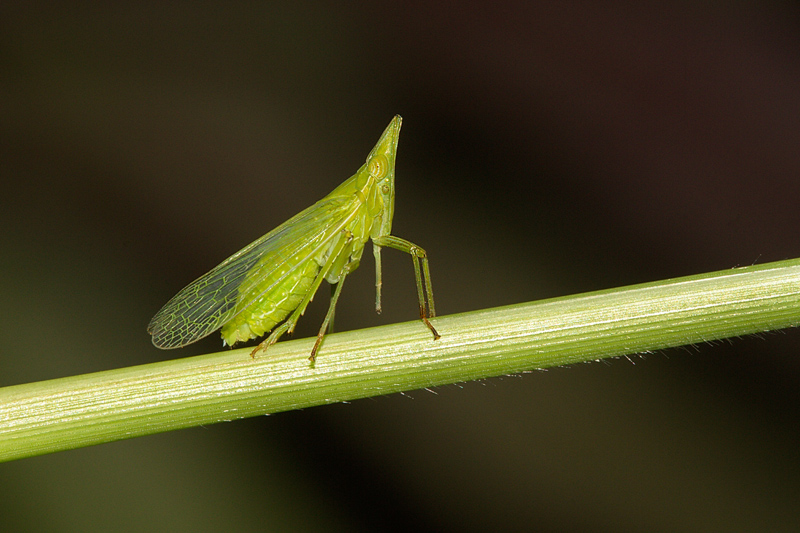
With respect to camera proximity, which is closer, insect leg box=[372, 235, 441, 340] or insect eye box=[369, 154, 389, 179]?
insect leg box=[372, 235, 441, 340]

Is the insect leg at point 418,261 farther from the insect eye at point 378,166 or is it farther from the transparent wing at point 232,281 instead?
the insect eye at point 378,166

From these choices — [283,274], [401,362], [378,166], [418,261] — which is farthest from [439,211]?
[401,362]

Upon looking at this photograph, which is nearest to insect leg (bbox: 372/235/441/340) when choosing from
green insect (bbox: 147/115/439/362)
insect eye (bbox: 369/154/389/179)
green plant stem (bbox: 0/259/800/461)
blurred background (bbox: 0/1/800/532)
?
green insect (bbox: 147/115/439/362)

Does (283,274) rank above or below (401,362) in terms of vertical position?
above

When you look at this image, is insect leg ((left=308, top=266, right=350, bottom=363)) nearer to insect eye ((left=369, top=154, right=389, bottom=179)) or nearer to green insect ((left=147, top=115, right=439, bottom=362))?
green insect ((left=147, top=115, right=439, bottom=362))

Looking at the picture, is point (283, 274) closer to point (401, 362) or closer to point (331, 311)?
point (331, 311)

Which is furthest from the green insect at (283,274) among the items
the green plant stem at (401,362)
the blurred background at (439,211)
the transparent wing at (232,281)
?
the blurred background at (439,211)
